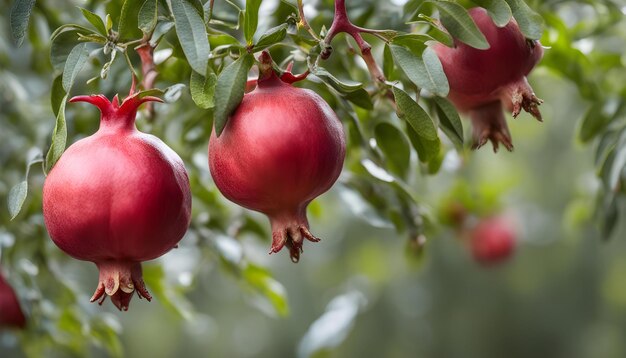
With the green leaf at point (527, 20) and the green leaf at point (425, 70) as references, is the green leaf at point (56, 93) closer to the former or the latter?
the green leaf at point (425, 70)

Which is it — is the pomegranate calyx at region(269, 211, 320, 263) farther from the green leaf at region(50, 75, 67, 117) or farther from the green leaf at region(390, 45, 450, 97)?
the green leaf at region(50, 75, 67, 117)

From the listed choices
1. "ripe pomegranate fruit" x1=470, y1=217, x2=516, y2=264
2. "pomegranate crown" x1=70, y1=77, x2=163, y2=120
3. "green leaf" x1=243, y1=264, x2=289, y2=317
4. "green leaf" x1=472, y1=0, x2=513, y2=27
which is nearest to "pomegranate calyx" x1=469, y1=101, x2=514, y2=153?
"green leaf" x1=472, y1=0, x2=513, y2=27

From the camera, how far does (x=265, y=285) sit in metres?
1.58

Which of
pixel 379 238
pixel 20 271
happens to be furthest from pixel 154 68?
pixel 379 238

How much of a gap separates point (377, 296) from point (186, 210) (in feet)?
8.76

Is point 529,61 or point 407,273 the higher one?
point 529,61

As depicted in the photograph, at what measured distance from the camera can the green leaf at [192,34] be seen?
77cm

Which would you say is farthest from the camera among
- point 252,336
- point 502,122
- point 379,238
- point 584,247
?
point 252,336

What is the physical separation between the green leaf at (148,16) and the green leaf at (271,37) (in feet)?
0.34

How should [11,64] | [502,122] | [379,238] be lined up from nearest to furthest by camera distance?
[502,122] < [11,64] < [379,238]

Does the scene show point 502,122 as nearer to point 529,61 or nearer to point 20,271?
point 529,61

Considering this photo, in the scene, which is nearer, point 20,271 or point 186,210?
point 186,210

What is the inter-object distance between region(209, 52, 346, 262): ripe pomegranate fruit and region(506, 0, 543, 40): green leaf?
0.68ft

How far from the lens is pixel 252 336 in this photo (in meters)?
3.90
